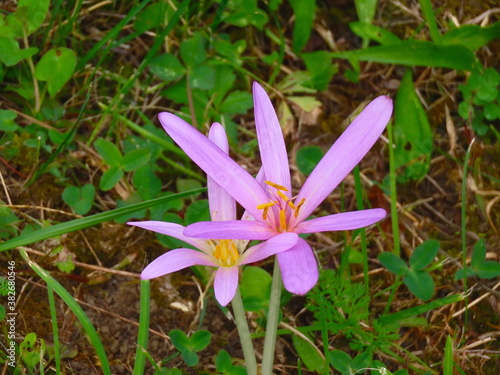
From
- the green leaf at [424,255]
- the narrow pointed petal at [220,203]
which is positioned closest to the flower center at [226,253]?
the narrow pointed petal at [220,203]

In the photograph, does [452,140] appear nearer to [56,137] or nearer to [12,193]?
[56,137]

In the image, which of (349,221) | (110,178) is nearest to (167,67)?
(110,178)

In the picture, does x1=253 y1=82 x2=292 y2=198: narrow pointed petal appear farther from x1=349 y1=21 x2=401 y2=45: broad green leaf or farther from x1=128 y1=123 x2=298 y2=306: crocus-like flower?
x1=349 y1=21 x2=401 y2=45: broad green leaf

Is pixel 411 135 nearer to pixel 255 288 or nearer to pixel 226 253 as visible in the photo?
pixel 255 288

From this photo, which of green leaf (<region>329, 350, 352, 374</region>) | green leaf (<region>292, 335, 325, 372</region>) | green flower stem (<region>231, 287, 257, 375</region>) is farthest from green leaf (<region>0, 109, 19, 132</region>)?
green leaf (<region>329, 350, 352, 374</region>)

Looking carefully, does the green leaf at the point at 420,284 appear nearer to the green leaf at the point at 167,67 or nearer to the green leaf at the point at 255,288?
the green leaf at the point at 255,288

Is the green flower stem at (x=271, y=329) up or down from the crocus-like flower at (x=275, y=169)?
down

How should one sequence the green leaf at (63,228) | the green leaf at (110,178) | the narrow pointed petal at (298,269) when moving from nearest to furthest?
the narrow pointed petal at (298,269), the green leaf at (63,228), the green leaf at (110,178)
